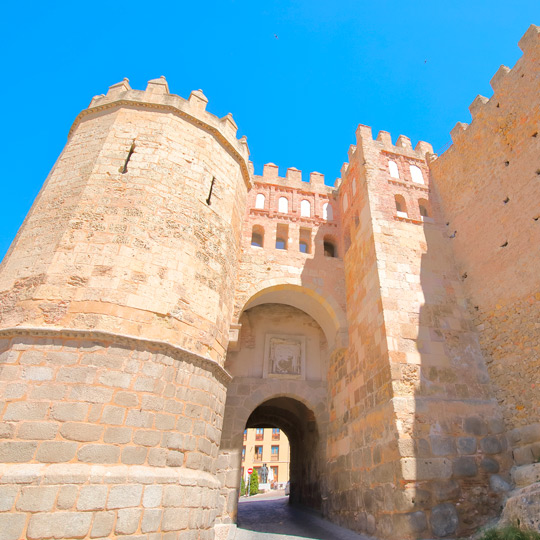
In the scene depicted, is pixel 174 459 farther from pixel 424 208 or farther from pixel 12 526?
pixel 424 208

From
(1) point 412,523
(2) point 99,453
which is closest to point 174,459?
(2) point 99,453

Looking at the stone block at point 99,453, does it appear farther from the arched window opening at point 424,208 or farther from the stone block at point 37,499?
the arched window opening at point 424,208

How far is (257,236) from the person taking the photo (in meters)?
10.6

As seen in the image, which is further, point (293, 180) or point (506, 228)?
point (293, 180)

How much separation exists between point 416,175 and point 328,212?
2.62 metres

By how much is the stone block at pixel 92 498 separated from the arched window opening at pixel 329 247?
774 cm

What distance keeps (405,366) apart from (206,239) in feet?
14.3

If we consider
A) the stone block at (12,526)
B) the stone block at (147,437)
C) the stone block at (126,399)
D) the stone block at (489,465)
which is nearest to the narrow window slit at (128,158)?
the stone block at (126,399)

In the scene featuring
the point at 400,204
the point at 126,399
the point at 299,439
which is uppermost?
the point at 400,204

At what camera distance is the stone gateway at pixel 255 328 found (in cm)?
472

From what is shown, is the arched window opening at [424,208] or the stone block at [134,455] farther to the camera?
the arched window opening at [424,208]

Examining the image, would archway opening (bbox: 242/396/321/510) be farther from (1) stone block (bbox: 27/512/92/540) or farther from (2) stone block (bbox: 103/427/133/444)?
(1) stone block (bbox: 27/512/92/540)

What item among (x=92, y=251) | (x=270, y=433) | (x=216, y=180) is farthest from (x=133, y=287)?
(x=270, y=433)

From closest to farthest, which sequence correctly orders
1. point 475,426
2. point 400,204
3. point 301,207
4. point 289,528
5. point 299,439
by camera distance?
point 475,426, point 289,528, point 400,204, point 301,207, point 299,439
